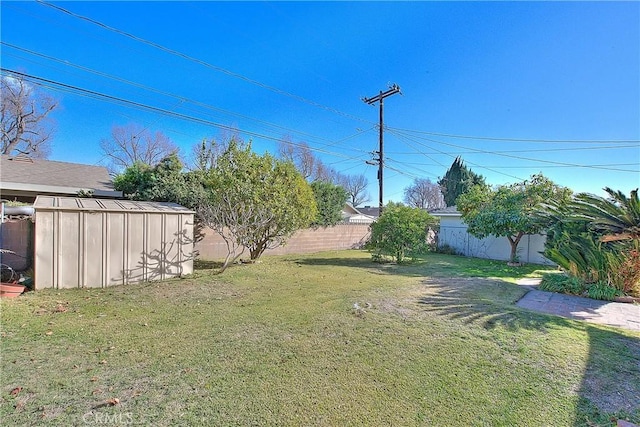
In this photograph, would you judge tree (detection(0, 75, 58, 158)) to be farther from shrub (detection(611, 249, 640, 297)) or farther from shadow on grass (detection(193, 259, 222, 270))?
shrub (detection(611, 249, 640, 297))

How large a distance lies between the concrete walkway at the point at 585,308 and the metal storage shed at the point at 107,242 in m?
8.23

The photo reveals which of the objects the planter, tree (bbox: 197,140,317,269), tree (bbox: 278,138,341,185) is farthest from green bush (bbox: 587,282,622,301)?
tree (bbox: 278,138,341,185)

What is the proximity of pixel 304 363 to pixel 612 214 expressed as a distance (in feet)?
26.8

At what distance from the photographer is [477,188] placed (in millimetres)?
14367

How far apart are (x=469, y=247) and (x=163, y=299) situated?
14.7m

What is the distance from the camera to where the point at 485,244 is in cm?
1477

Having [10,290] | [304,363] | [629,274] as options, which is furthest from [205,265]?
[629,274]

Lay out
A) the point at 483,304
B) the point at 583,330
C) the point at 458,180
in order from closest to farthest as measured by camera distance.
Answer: the point at 583,330 < the point at 483,304 < the point at 458,180


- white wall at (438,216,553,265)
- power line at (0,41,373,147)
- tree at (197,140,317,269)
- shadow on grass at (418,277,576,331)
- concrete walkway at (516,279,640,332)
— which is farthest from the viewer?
white wall at (438,216,553,265)

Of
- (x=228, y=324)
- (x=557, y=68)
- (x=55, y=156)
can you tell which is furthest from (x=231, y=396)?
(x=55, y=156)

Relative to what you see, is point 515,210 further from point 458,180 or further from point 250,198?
point 458,180

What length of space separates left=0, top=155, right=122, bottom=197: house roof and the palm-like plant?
653 inches

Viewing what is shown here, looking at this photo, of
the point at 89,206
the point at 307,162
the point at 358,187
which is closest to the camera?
the point at 89,206

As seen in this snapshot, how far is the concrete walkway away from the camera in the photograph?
16.8 feet
